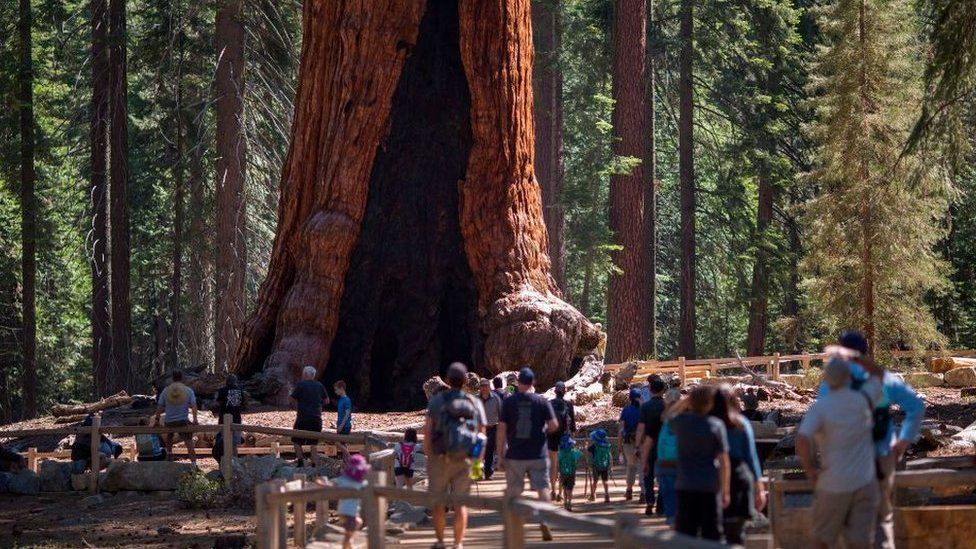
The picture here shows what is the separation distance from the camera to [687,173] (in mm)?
43406

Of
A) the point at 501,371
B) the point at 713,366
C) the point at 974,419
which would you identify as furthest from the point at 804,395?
the point at 501,371

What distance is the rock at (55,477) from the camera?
20.6 metres

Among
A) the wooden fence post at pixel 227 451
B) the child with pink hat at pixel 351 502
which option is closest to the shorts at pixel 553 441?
the child with pink hat at pixel 351 502

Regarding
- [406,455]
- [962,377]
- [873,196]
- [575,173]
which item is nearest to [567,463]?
[406,455]

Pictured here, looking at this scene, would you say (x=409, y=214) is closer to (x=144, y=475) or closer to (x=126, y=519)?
(x=144, y=475)

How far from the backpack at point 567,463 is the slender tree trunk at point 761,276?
2752 centimetres

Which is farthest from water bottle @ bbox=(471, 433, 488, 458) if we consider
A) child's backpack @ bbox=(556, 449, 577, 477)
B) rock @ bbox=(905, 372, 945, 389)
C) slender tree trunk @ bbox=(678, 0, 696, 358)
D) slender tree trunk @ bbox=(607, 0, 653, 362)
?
slender tree trunk @ bbox=(678, 0, 696, 358)

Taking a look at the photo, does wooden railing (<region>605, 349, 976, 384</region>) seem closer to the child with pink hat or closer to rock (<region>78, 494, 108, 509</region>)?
rock (<region>78, 494, 108, 509</region>)

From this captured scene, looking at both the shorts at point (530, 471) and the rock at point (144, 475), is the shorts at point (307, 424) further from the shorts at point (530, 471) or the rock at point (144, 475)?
the shorts at point (530, 471)

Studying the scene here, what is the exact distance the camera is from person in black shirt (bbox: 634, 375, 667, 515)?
1380cm

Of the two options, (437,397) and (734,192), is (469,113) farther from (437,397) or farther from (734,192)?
(734,192)

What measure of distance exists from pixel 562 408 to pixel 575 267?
109 feet

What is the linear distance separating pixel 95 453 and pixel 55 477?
90cm

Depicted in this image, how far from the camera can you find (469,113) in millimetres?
27109
